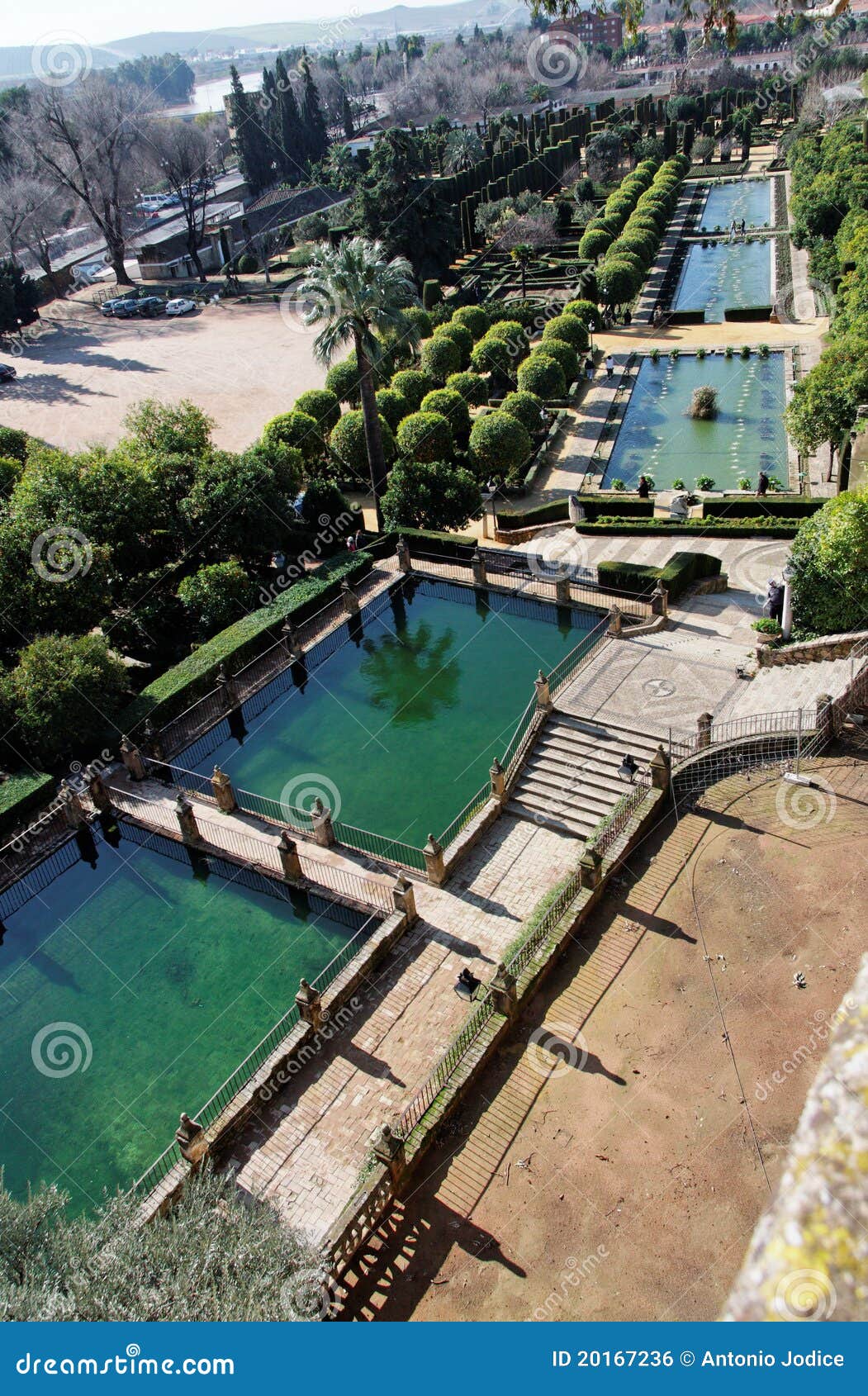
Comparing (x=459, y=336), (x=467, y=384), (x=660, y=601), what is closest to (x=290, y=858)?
(x=660, y=601)

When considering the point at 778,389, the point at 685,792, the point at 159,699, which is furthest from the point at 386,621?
the point at 778,389

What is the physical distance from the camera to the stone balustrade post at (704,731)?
20.2 metres

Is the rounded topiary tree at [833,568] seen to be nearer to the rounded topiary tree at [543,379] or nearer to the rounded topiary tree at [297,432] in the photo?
the rounded topiary tree at [543,379]

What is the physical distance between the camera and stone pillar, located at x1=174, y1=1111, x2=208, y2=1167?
46.6 ft

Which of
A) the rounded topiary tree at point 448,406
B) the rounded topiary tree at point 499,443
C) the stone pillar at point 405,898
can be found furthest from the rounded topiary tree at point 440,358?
the stone pillar at point 405,898

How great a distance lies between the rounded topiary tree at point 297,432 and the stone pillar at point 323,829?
773 inches

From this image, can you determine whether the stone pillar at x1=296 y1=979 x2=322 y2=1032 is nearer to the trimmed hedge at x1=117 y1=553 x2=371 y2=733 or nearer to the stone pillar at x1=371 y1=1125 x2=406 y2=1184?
the stone pillar at x1=371 y1=1125 x2=406 y2=1184

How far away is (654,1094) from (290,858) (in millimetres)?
8824

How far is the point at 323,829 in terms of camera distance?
20391mm

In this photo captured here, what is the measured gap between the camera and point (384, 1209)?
1359 centimetres

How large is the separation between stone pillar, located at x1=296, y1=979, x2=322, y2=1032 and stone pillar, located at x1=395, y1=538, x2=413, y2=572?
17.5 meters

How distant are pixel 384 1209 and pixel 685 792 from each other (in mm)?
10607

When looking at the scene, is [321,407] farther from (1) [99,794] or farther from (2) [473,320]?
(1) [99,794]

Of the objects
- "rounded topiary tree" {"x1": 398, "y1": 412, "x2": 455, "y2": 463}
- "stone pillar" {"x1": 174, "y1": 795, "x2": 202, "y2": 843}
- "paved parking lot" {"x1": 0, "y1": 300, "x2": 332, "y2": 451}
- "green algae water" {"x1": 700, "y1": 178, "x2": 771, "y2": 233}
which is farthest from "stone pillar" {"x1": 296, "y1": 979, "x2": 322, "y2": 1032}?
"green algae water" {"x1": 700, "y1": 178, "x2": 771, "y2": 233}
